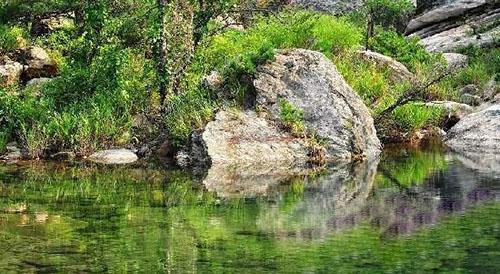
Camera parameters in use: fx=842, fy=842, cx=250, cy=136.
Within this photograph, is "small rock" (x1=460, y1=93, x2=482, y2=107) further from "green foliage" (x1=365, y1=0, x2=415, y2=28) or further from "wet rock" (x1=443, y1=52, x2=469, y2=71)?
"green foliage" (x1=365, y1=0, x2=415, y2=28)

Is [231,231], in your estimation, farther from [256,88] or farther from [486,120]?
[486,120]

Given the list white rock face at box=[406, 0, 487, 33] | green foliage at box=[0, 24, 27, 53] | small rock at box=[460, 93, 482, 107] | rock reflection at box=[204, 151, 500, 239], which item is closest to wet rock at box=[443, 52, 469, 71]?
small rock at box=[460, 93, 482, 107]

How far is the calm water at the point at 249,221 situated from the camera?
992cm

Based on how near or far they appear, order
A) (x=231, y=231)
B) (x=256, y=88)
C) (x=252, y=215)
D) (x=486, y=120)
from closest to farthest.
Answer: (x=231, y=231), (x=252, y=215), (x=256, y=88), (x=486, y=120)

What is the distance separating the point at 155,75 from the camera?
936 inches

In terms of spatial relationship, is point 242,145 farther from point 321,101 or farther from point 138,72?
point 138,72

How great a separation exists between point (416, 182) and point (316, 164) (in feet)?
13.0

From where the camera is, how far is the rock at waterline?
20.7 metres

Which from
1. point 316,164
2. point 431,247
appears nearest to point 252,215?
point 431,247

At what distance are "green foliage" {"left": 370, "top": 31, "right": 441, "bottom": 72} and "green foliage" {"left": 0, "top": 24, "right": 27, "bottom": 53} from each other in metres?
13.6

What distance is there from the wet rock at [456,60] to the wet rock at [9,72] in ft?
56.4

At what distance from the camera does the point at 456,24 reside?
42.6 metres

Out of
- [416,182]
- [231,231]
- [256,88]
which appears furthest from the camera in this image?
[256,88]

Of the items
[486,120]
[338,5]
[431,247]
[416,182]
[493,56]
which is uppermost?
[338,5]
